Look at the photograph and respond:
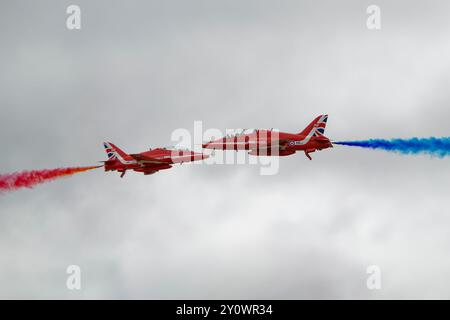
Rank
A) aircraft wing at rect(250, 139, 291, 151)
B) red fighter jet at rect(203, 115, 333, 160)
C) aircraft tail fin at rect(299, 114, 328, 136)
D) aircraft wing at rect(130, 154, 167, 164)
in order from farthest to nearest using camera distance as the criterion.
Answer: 1. aircraft tail fin at rect(299, 114, 328, 136)
2. aircraft wing at rect(130, 154, 167, 164)
3. red fighter jet at rect(203, 115, 333, 160)
4. aircraft wing at rect(250, 139, 291, 151)

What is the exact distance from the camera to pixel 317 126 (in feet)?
552

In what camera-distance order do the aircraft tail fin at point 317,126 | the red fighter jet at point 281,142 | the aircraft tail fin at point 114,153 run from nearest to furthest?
the red fighter jet at point 281,142 < the aircraft tail fin at point 317,126 < the aircraft tail fin at point 114,153

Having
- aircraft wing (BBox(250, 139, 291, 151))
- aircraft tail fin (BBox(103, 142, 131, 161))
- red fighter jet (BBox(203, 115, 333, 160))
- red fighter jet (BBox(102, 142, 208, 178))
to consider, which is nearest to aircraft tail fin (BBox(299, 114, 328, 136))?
red fighter jet (BBox(203, 115, 333, 160))

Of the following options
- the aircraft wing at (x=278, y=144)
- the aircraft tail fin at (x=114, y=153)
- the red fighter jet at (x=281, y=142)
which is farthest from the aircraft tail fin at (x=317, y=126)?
the aircraft tail fin at (x=114, y=153)

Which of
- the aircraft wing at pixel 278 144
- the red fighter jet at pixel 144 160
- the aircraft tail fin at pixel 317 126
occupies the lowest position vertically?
the red fighter jet at pixel 144 160

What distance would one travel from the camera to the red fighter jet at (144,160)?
167875 mm

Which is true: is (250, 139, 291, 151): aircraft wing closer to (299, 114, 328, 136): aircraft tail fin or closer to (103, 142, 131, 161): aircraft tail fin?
(299, 114, 328, 136): aircraft tail fin

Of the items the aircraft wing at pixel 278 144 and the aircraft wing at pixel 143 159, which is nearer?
the aircraft wing at pixel 278 144

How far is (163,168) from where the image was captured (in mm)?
168500

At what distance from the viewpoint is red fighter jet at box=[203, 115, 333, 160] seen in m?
165

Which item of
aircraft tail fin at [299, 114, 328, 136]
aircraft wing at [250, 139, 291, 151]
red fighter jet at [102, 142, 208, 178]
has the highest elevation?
aircraft tail fin at [299, 114, 328, 136]

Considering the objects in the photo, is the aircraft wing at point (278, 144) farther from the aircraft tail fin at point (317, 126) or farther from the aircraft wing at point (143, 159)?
the aircraft wing at point (143, 159)
